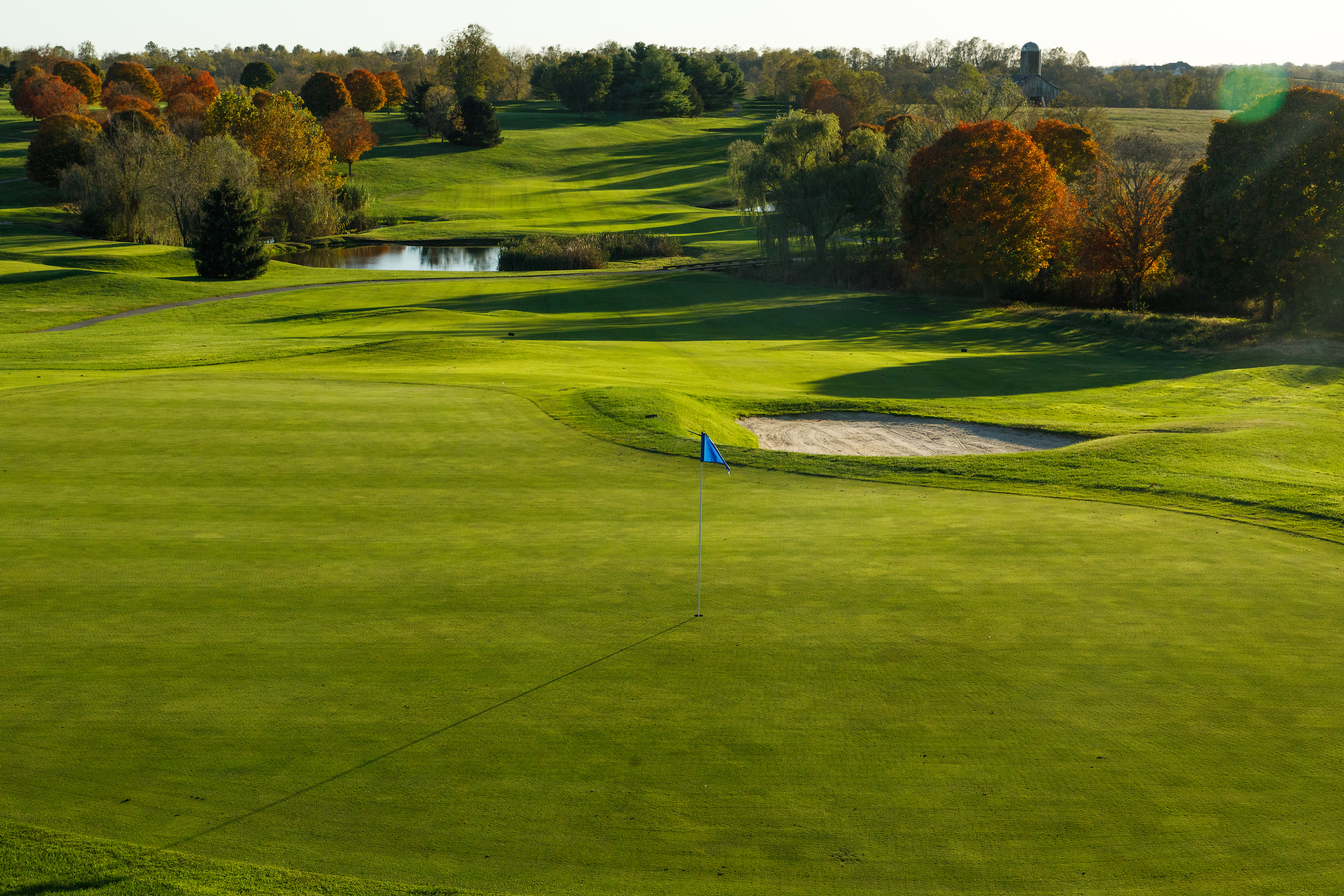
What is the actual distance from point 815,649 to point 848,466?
690 centimetres

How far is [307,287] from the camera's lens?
51875mm

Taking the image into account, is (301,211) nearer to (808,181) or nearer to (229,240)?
(229,240)

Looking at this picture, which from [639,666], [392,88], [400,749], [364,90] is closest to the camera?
[400,749]

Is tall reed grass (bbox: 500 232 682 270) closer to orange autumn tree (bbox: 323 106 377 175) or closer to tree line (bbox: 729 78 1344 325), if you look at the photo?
tree line (bbox: 729 78 1344 325)

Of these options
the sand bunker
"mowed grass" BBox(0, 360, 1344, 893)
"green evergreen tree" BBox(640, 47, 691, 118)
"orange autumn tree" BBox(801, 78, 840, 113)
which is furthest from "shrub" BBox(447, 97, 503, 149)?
"mowed grass" BBox(0, 360, 1344, 893)

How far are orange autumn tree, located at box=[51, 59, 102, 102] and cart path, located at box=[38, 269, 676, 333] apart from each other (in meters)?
99.7

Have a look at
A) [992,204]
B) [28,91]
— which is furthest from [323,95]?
[992,204]

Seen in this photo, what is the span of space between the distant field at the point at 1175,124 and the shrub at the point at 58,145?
91634 mm

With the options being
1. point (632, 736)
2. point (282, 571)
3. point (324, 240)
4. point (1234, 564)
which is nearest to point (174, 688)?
point (282, 571)

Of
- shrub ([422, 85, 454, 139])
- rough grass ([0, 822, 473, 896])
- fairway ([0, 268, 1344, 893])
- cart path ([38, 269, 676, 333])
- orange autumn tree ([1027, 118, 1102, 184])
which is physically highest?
shrub ([422, 85, 454, 139])

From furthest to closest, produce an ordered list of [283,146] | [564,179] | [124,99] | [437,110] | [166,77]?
1. [166,77]
2. [437,110]
3. [564,179]
4. [124,99]
5. [283,146]

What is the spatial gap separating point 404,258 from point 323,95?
5454cm

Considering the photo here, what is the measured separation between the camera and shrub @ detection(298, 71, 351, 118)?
Answer: 389 feet

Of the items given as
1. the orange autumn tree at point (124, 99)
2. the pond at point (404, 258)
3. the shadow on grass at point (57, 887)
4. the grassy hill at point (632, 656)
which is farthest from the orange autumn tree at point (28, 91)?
the shadow on grass at point (57, 887)
